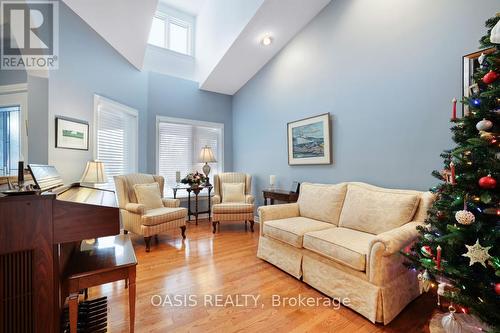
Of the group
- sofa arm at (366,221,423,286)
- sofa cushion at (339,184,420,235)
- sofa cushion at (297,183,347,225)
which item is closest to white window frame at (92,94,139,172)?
sofa cushion at (297,183,347,225)

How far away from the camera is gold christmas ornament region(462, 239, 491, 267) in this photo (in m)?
1.16

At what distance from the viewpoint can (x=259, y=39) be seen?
3.66 metres

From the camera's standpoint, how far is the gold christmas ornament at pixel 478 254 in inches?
45.7

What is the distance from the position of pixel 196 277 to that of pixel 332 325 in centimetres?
133

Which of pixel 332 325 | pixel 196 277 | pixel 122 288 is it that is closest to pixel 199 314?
pixel 196 277

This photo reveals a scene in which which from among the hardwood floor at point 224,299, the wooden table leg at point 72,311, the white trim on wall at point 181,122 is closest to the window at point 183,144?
the white trim on wall at point 181,122

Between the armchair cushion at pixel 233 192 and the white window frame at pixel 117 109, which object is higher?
the white window frame at pixel 117 109

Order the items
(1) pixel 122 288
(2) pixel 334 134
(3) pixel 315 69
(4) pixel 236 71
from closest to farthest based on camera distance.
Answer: (1) pixel 122 288, (2) pixel 334 134, (3) pixel 315 69, (4) pixel 236 71

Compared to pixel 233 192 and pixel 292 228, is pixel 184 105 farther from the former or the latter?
pixel 292 228

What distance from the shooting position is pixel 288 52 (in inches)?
147

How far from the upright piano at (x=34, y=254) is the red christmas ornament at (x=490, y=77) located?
7.58 ft

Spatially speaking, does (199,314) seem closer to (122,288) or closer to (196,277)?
(196,277)

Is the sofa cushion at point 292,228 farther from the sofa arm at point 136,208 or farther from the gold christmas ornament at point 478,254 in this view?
the sofa arm at point 136,208

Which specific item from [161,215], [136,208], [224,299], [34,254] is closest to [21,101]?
[34,254]
